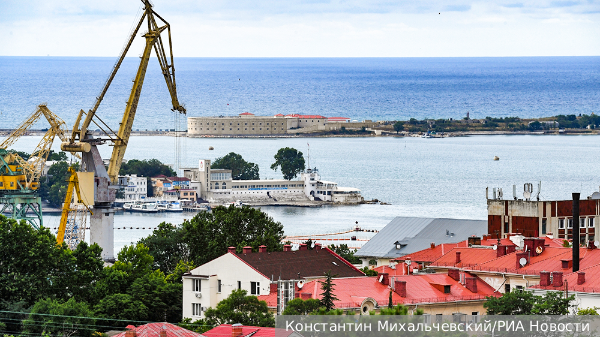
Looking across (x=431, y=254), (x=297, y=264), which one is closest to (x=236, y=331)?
(x=297, y=264)

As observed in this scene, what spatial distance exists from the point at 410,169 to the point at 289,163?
19.6 meters

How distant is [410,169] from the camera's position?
5241 inches

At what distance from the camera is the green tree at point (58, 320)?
2462cm

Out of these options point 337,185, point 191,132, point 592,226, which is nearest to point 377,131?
point 191,132

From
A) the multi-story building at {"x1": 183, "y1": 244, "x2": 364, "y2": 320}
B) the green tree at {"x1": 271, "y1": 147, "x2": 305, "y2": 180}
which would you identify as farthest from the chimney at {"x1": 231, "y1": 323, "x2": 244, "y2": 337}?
the green tree at {"x1": 271, "y1": 147, "x2": 305, "y2": 180}

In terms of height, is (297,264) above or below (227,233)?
above

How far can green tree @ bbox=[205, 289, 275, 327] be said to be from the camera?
77.0 ft

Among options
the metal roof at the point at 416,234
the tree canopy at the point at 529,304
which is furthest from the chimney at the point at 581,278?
the metal roof at the point at 416,234

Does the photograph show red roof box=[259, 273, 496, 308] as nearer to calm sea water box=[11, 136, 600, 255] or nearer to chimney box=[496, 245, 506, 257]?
chimney box=[496, 245, 506, 257]

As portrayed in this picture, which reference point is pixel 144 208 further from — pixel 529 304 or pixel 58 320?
pixel 529 304

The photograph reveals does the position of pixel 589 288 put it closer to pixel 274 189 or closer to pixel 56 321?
pixel 56 321

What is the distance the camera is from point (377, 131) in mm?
197125

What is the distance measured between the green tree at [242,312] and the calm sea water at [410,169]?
42215mm

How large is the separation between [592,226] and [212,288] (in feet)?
61.0
